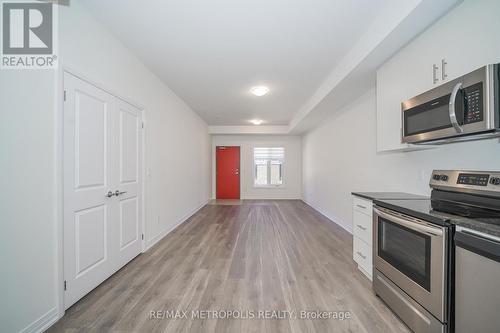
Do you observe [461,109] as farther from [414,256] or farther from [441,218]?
[414,256]

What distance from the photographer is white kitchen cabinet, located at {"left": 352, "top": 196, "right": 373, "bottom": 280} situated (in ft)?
7.50

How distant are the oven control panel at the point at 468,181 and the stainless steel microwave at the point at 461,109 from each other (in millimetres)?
282

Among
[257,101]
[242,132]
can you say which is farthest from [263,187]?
[257,101]

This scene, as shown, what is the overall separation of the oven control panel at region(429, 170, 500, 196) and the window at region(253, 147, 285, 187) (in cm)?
630

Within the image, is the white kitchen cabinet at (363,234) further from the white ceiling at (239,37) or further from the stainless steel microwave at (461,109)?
the white ceiling at (239,37)

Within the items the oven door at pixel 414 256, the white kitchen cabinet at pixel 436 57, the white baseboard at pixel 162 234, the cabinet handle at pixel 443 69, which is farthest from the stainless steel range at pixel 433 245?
the white baseboard at pixel 162 234

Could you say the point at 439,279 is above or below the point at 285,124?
below

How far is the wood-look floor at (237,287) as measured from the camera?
1.68 metres

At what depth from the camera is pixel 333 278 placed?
2.35 metres

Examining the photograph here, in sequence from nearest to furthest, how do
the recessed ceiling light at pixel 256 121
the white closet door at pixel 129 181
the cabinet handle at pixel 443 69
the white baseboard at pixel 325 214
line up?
1. the cabinet handle at pixel 443 69
2. the white closet door at pixel 129 181
3. the white baseboard at pixel 325 214
4. the recessed ceiling light at pixel 256 121

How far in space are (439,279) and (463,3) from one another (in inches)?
77.7

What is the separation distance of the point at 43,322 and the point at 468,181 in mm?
3421

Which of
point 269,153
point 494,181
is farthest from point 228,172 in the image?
point 494,181

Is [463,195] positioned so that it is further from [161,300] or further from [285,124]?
[285,124]
